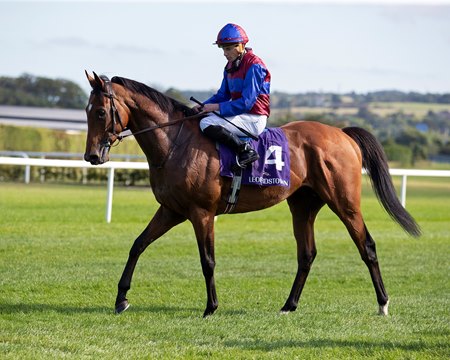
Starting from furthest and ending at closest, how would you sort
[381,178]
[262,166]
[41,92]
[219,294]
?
[41,92], [219,294], [381,178], [262,166]

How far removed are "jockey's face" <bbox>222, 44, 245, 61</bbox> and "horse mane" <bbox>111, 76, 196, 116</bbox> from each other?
0.57m

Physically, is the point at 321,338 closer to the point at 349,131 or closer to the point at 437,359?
the point at 437,359

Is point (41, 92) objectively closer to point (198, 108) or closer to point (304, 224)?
point (304, 224)

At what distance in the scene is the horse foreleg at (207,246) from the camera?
767 cm

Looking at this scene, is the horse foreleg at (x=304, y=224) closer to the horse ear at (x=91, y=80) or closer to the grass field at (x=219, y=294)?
the grass field at (x=219, y=294)

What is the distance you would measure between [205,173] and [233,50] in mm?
1006

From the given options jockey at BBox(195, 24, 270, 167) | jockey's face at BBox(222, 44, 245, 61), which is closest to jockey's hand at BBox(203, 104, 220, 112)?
jockey at BBox(195, 24, 270, 167)

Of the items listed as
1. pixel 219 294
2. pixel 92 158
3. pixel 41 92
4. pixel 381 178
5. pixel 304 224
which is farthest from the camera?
pixel 41 92

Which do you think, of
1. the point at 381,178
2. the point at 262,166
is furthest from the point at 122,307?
the point at 381,178

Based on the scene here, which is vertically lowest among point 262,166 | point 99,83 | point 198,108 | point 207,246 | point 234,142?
point 207,246

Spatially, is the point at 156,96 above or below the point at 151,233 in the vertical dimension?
above

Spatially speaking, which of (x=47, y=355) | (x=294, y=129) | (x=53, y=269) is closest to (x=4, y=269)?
(x=53, y=269)

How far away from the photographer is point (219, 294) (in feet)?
29.0

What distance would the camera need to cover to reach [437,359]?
19.9ft
